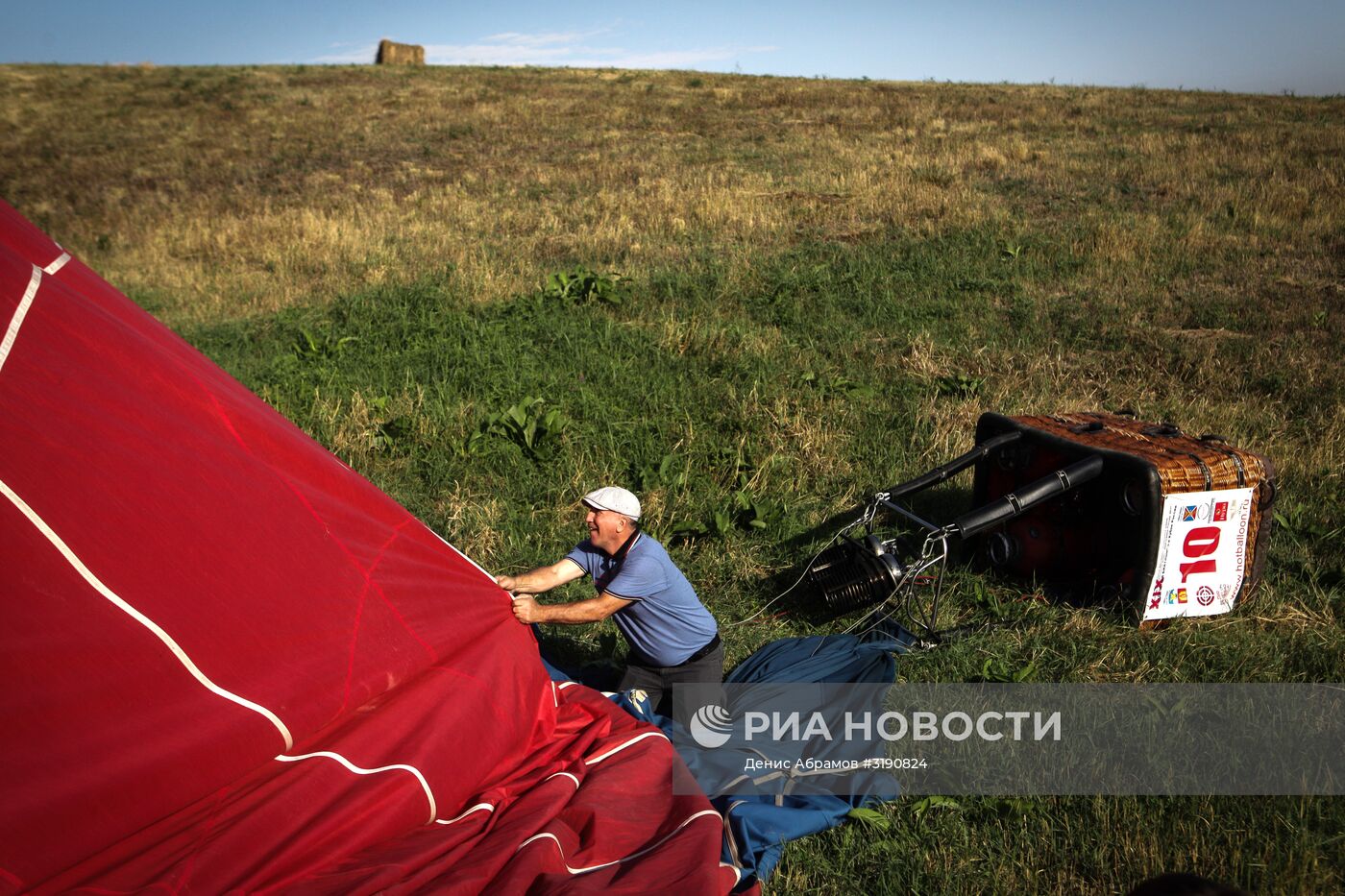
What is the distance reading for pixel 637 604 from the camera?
13.7 feet

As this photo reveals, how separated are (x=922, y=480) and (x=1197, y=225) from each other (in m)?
9.63

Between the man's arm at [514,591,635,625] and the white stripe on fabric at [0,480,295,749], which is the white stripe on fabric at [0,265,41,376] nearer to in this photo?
the white stripe on fabric at [0,480,295,749]

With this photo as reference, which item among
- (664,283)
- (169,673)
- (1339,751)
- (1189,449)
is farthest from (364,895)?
(664,283)

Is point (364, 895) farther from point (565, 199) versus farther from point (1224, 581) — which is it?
point (565, 199)

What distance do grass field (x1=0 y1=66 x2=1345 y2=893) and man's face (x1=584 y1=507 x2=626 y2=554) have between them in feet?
3.57

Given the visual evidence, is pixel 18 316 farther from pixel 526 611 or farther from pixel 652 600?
pixel 652 600

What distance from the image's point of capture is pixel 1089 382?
7891 mm

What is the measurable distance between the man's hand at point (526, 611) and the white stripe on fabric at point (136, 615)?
3.64 ft

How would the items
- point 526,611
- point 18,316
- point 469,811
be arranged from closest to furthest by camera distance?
1. point 18,316
2. point 469,811
3. point 526,611

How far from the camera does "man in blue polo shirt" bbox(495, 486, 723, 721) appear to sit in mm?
4059

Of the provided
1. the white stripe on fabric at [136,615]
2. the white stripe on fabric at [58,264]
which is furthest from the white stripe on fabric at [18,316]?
the white stripe on fabric at [136,615]

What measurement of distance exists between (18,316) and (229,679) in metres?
1.24

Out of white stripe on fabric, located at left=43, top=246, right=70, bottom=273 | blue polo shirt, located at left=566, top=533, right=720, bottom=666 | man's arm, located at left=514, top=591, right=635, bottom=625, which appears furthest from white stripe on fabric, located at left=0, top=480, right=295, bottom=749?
blue polo shirt, located at left=566, top=533, right=720, bottom=666

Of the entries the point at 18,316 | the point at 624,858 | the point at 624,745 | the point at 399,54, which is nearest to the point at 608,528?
the point at 624,745
